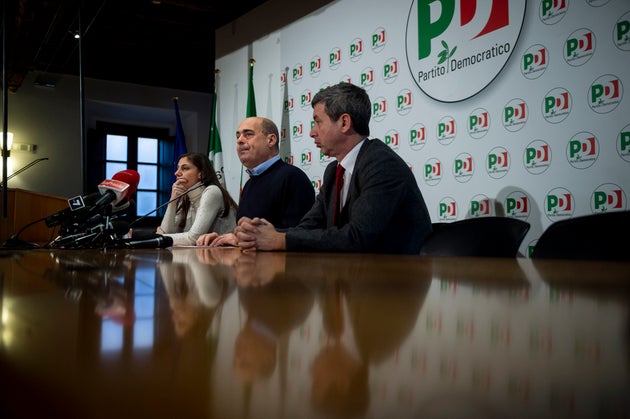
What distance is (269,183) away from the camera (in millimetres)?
2566

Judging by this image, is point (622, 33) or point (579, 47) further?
point (579, 47)

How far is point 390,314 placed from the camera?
208 millimetres

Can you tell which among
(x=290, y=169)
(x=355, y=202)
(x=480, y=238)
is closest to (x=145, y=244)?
(x=355, y=202)

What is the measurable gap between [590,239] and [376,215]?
0.57 meters

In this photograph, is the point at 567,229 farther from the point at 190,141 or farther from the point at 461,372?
the point at 190,141

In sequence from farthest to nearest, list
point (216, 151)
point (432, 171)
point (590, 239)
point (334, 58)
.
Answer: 1. point (216, 151)
2. point (334, 58)
3. point (432, 171)
4. point (590, 239)

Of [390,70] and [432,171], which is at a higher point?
[390,70]

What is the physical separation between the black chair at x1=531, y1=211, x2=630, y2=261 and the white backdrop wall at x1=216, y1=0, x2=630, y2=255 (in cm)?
82

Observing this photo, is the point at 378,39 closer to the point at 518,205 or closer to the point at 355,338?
the point at 518,205

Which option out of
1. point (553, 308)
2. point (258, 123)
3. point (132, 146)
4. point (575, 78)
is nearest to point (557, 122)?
point (575, 78)

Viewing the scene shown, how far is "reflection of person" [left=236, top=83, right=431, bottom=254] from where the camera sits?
141cm

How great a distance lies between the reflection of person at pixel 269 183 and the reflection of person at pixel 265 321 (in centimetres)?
212

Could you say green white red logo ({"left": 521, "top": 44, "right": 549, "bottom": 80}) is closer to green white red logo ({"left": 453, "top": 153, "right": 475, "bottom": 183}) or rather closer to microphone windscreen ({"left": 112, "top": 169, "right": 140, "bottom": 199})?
green white red logo ({"left": 453, "top": 153, "right": 475, "bottom": 183})

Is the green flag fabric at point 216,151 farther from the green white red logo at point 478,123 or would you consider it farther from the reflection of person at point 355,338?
the reflection of person at point 355,338
